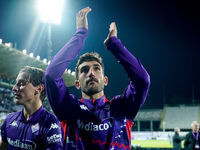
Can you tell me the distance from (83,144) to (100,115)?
283 mm

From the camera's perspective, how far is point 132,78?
204 centimetres

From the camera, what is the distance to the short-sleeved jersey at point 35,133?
8.00ft

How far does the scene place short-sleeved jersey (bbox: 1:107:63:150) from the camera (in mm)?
2439

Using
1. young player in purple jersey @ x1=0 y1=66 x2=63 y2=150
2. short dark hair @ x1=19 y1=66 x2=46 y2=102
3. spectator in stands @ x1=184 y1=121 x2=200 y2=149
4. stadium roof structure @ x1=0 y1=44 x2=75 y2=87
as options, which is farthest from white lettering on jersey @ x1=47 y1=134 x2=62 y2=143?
stadium roof structure @ x1=0 y1=44 x2=75 y2=87

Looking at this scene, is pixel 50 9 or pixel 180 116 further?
pixel 180 116

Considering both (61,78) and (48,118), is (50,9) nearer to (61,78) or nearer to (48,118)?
(48,118)

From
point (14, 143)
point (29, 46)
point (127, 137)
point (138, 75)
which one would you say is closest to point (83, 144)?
point (127, 137)

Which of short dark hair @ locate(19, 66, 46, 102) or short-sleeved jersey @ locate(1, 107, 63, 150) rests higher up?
short dark hair @ locate(19, 66, 46, 102)

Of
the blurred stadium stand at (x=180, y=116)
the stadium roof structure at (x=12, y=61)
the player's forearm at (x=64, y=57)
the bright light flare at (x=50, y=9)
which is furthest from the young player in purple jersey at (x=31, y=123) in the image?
the blurred stadium stand at (x=180, y=116)

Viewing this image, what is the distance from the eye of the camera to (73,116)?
7.20ft

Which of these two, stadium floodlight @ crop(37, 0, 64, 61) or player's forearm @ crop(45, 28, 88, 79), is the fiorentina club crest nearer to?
player's forearm @ crop(45, 28, 88, 79)

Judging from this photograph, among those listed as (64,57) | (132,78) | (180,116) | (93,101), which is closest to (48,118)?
(93,101)

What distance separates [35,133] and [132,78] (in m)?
1.19

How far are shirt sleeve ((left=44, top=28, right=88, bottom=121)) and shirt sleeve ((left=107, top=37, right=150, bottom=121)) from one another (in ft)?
0.95
